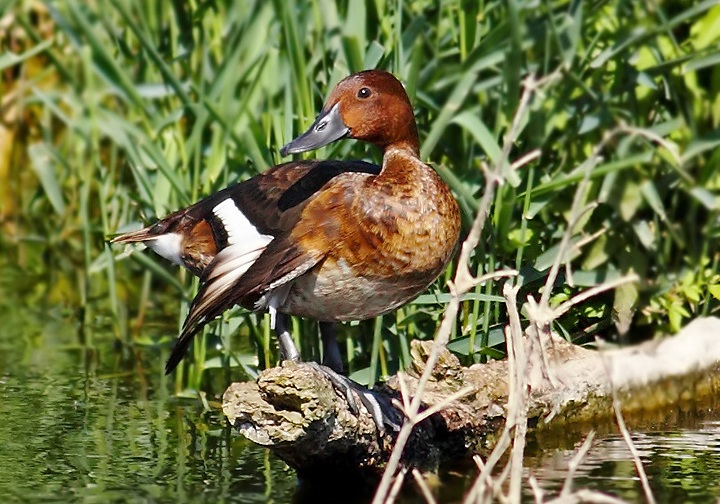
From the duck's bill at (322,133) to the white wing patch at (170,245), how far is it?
0.58 meters

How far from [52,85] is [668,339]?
4.69m

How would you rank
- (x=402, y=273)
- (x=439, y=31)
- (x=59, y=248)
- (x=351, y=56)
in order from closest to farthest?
(x=402, y=273)
(x=351, y=56)
(x=439, y=31)
(x=59, y=248)

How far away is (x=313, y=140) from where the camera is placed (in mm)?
4262

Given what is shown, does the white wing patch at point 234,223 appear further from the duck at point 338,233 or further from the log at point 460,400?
the log at point 460,400

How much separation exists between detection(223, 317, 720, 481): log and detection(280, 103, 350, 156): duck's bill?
73cm

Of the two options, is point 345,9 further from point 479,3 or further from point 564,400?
point 564,400

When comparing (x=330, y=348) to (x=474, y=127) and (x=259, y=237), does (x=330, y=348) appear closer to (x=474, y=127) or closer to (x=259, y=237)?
(x=259, y=237)

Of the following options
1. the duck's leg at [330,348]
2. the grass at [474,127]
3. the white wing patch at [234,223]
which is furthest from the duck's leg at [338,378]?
the white wing patch at [234,223]

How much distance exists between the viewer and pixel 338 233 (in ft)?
13.4

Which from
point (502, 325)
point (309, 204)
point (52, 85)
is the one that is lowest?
point (502, 325)

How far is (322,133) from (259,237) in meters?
0.39

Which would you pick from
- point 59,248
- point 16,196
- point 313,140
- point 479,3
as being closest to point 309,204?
point 313,140

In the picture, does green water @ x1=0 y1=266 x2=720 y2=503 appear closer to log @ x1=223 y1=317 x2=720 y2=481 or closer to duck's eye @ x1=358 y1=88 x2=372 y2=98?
log @ x1=223 y1=317 x2=720 y2=481

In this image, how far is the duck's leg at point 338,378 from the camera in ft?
12.8
